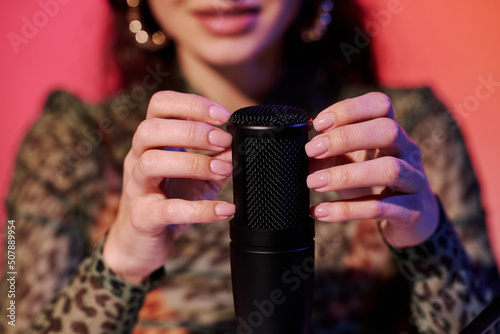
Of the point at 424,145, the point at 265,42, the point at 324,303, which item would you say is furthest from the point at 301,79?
the point at 324,303

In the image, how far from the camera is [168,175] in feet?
1.96

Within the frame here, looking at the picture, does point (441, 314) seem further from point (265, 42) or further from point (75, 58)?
point (75, 58)

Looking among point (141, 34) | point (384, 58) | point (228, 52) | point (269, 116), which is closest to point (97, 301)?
point (269, 116)

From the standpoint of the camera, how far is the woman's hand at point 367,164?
56cm

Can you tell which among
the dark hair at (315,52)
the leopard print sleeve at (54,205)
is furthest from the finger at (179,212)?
the dark hair at (315,52)

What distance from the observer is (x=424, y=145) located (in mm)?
1191

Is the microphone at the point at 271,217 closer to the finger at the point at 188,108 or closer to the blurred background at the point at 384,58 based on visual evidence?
the finger at the point at 188,108

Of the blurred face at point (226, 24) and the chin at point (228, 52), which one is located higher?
the blurred face at point (226, 24)

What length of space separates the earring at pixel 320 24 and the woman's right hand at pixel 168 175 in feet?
2.34

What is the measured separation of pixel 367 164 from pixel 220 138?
0.63ft

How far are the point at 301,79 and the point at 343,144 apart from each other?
756mm

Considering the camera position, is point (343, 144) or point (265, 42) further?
point (265, 42)

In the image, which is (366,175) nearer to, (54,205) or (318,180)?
(318,180)

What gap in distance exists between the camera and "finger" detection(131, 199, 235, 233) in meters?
0.58
